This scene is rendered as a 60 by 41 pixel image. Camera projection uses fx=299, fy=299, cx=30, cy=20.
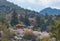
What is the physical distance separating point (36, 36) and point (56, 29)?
44.2 metres

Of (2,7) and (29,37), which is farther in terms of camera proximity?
(2,7)

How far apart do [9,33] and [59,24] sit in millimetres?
40671

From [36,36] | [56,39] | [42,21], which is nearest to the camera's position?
[56,39]

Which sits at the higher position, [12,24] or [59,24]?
[59,24]

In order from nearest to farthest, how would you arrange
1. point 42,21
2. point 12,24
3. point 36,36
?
1. point 36,36
2. point 12,24
3. point 42,21

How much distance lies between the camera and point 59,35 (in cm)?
3030

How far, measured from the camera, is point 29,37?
239 feet

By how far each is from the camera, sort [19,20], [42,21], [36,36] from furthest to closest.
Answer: [42,21] < [19,20] < [36,36]

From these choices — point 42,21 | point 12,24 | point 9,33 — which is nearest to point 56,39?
point 9,33

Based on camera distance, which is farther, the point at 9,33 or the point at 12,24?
the point at 12,24

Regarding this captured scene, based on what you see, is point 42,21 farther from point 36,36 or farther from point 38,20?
point 36,36

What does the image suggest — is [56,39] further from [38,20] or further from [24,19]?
[38,20]

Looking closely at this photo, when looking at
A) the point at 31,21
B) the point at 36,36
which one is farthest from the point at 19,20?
the point at 36,36

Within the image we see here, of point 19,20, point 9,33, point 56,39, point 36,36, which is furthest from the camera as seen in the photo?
point 19,20
